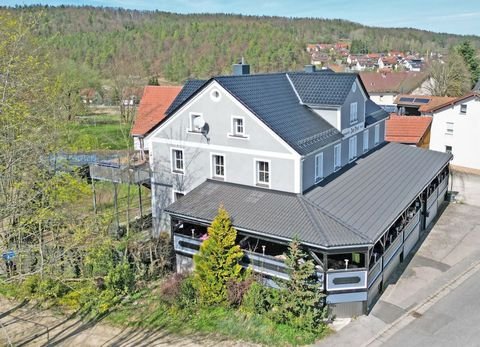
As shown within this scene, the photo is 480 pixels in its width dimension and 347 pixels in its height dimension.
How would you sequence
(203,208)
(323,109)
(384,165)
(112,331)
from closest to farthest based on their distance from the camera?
(112,331) < (203,208) < (323,109) < (384,165)

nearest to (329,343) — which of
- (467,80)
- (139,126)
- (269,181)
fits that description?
(269,181)

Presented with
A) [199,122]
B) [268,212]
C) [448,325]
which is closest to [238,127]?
[199,122]

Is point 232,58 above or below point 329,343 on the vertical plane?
above

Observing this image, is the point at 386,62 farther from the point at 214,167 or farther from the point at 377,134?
the point at 214,167

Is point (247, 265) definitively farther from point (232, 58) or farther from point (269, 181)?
point (232, 58)

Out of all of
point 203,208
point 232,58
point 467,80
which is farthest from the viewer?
point 232,58

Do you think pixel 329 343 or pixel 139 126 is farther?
pixel 139 126
